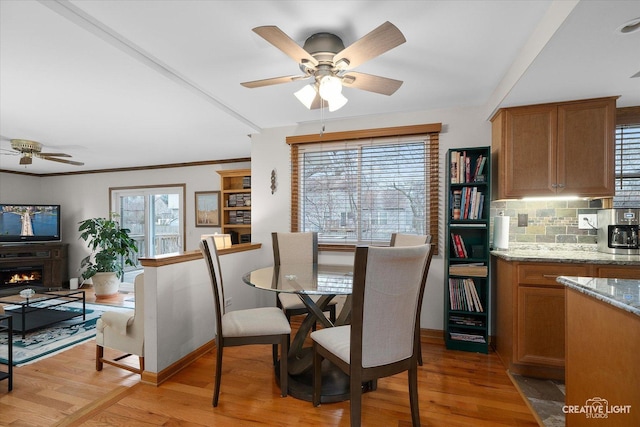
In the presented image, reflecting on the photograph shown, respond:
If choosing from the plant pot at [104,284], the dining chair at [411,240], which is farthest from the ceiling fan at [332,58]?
the plant pot at [104,284]

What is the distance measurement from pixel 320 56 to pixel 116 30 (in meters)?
1.20

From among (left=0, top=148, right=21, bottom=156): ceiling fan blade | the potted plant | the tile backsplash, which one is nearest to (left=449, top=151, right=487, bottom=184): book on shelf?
the tile backsplash

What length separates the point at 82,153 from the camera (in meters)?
4.68

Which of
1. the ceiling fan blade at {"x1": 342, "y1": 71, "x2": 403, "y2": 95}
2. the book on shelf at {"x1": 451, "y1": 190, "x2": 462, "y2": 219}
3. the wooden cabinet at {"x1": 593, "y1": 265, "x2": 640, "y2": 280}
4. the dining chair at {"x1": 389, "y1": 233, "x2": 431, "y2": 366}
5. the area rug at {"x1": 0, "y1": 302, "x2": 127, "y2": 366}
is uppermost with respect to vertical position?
the ceiling fan blade at {"x1": 342, "y1": 71, "x2": 403, "y2": 95}

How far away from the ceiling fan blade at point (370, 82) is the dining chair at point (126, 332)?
202 centimetres

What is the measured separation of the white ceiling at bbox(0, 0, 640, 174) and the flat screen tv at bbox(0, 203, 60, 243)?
11.3 feet

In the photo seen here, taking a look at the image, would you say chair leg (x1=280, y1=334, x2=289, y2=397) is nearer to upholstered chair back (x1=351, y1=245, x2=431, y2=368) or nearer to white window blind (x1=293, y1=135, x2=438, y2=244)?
upholstered chair back (x1=351, y1=245, x2=431, y2=368)

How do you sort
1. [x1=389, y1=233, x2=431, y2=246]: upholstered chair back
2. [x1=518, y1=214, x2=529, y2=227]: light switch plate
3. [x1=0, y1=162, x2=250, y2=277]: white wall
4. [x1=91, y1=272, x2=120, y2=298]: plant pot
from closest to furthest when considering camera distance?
1. [x1=389, y1=233, x2=431, y2=246]: upholstered chair back
2. [x1=518, y1=214, x2=529, y2=227]: light switch plate
3. [x1=91, y1=272, x2=120, y2=298]: plant pot
4. [x1=0, y1=162, x2=250, y2=277]: white wall

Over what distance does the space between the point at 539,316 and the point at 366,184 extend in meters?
1.89

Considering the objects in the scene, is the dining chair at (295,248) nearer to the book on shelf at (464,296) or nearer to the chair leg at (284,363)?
the chair leg at (284,363)

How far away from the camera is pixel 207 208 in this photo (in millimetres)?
5422

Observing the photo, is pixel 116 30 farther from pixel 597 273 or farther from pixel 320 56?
pixel 597 273

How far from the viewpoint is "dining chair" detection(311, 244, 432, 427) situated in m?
1.40

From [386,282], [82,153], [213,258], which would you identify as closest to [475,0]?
[386,282]
